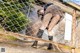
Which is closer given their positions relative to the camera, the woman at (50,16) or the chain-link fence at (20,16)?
the woman at (50,16)

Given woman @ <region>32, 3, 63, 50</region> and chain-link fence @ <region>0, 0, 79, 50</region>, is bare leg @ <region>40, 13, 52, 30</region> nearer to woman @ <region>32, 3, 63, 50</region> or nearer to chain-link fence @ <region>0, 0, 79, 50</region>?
woman @ <region>32, 3, 63, 50</region>

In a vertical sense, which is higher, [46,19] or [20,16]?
[20,16]

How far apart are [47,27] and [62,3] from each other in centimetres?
46

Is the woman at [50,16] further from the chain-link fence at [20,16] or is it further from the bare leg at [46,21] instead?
the chain-link fence at [20,16]

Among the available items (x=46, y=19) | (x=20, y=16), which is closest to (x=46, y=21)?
(x=46, y=19)

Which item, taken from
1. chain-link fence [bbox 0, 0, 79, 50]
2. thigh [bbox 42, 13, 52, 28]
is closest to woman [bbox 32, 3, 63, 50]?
thigh [bbox 42, 13, 52, 28]

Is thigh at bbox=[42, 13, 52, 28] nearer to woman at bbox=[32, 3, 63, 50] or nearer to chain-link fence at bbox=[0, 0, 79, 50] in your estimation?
woman at bbox=[32, 3, 63, 50]

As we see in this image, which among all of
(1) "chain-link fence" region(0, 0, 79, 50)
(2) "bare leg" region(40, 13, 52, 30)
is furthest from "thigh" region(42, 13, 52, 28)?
(1) "chain-link fence" region(0, 0, 79, 50)

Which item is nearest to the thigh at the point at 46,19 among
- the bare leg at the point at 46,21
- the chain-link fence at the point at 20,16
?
the bare leg at the point at 46,21

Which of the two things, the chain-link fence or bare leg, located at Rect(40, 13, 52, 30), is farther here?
the chain-link fence

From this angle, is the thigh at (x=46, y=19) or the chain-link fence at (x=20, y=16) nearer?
the thigh at (x=46, y=19)

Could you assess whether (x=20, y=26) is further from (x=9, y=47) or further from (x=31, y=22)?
(x=9, y=47)

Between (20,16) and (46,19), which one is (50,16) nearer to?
(46,19)

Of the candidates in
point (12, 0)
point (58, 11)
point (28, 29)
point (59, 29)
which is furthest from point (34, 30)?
point (59, 29)
